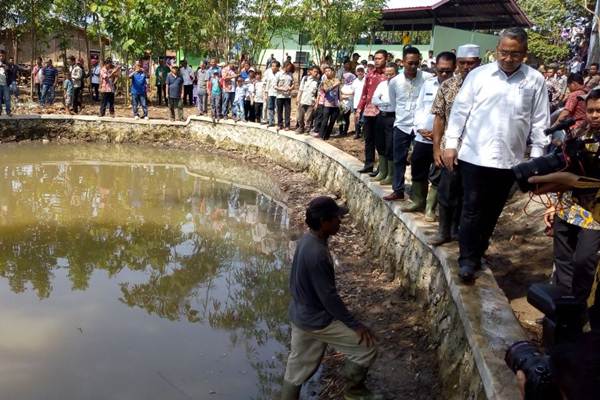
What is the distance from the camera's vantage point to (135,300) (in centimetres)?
514

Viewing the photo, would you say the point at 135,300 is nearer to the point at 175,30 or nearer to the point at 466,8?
the point at 175,30

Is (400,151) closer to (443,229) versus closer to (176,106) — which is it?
(443,229)

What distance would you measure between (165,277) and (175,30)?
12143 millimetres

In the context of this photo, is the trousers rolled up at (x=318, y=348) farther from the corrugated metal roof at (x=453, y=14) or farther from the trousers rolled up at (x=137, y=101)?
the corrugated metal roof at (x=453, y=14)

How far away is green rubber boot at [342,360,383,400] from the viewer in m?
3.31

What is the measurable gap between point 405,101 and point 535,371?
4.28 m

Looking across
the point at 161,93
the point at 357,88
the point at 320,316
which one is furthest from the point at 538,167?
the point at 161,93

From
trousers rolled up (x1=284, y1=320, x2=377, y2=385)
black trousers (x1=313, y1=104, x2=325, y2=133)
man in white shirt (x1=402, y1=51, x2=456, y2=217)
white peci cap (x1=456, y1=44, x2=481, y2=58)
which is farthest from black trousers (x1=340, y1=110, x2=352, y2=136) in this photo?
trousers rolled up (x1=284, y1=320, x2=377, y2=385)

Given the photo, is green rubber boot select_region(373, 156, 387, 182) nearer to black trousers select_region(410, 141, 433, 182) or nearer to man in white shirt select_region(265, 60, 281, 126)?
black trousers select_region(410, 141, 433, 182)

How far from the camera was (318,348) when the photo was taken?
328 cm

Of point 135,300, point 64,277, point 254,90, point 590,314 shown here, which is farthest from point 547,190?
point 254,90

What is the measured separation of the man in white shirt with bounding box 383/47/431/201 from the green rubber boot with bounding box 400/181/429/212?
43cm

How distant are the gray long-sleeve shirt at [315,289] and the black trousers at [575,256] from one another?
4.26 ft

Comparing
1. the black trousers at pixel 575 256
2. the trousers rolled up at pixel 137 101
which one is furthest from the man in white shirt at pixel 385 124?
the trousers rolled up at pixel 137 101
